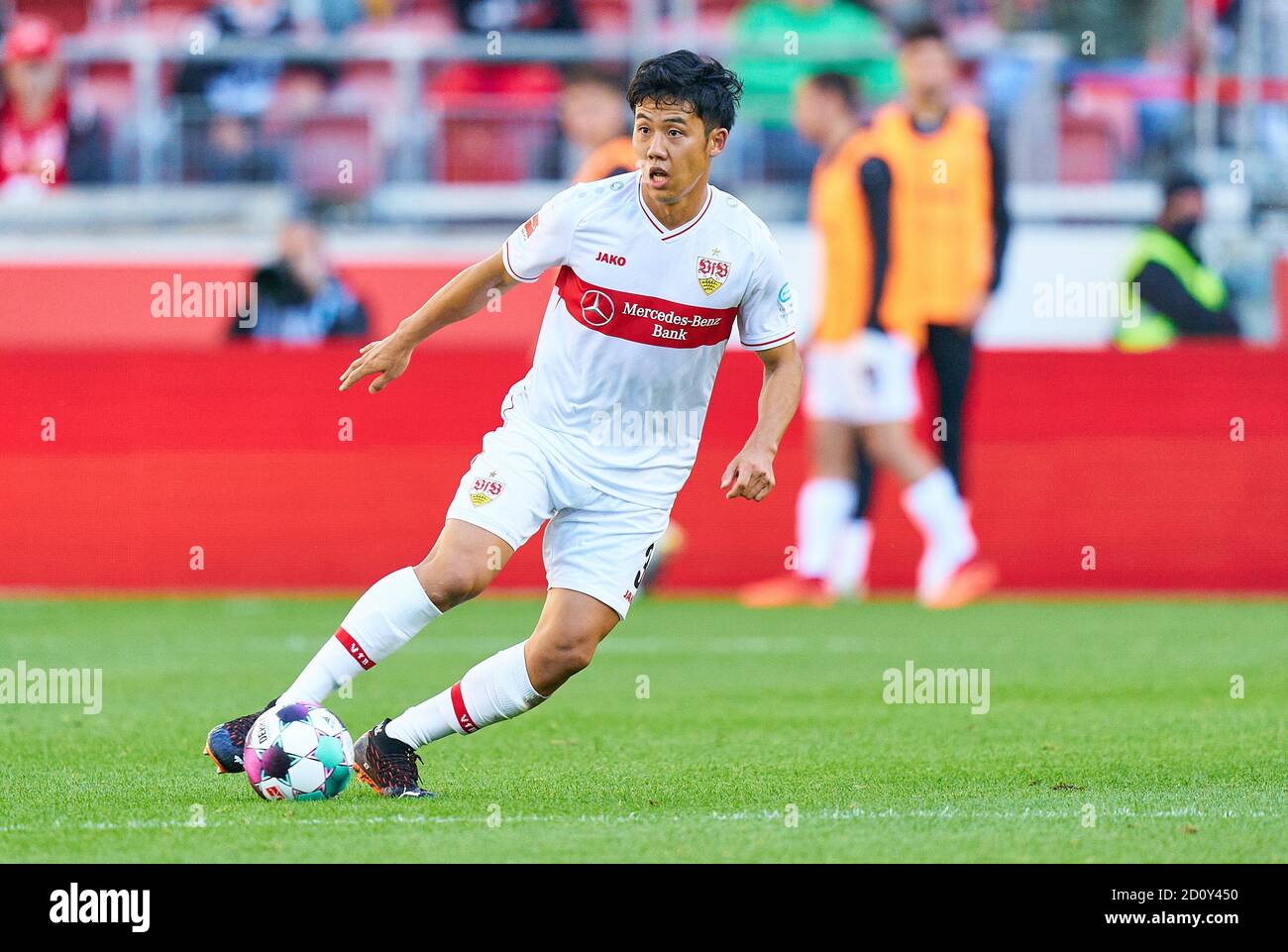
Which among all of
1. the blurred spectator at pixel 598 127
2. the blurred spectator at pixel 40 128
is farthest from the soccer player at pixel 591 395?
the blurred spectator at pixel 40 128

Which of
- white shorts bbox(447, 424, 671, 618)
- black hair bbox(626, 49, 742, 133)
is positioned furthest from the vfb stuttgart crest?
white shorts bbox(447, 424, 671, 618)

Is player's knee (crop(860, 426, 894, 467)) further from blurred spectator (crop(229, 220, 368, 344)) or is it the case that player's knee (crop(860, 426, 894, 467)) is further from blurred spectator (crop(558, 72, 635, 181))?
blurred spectator (crop(229, 220, 368, 344))

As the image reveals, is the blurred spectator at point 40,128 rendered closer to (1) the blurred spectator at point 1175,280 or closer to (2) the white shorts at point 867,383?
(2) the white shorts at point 867,383

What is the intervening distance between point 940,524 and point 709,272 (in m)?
6.77

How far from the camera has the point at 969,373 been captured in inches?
525

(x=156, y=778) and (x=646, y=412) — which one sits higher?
(x=646, y=412)

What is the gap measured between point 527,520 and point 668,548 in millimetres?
6928

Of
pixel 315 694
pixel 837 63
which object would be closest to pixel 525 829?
pixel 315 694

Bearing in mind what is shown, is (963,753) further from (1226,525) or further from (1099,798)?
(1226,525)

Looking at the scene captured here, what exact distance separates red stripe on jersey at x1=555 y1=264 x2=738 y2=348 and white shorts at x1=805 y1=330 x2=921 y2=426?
6870 millimetres

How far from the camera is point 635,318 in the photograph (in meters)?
6.35

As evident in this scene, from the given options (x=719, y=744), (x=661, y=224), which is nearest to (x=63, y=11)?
(x=719, y=744)

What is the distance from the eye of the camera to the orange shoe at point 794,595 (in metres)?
13.1

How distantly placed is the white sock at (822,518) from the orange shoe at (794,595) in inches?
2.9
